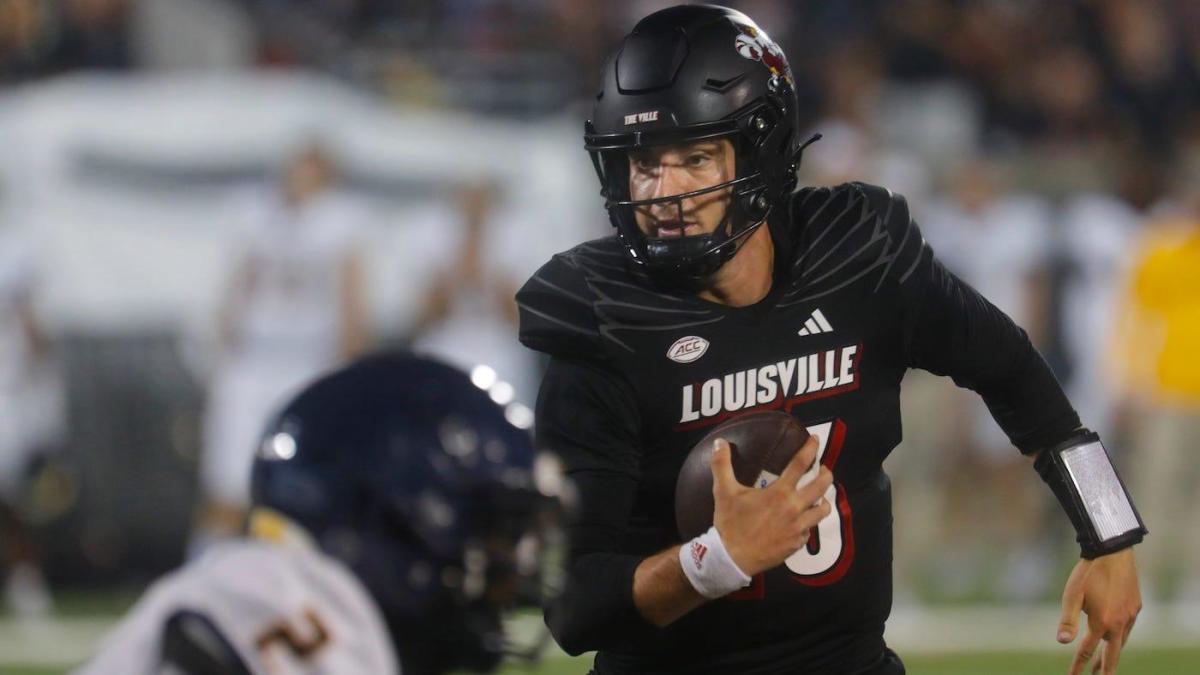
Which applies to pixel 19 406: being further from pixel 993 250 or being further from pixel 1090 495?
pixel 1090 495

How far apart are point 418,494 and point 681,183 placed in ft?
3.64

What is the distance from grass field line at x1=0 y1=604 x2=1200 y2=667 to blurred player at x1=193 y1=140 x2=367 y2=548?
0.74 metres

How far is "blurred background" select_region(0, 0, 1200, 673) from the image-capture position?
767 cm

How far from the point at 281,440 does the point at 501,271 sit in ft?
19.9

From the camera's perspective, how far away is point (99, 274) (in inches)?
317

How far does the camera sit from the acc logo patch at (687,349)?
9.52ft

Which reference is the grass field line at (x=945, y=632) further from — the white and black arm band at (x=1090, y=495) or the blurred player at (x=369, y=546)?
the blurred player at (x=369, y=546)

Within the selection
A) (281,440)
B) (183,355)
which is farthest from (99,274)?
(281,440)

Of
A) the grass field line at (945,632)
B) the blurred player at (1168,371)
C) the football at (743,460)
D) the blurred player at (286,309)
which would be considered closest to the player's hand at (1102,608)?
the football at (743,460)

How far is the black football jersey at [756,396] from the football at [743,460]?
0.11m

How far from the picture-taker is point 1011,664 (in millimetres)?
6516

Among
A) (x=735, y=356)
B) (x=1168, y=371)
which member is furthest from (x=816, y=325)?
(x=1168, y=371)

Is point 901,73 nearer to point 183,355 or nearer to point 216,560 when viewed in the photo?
point 183,355

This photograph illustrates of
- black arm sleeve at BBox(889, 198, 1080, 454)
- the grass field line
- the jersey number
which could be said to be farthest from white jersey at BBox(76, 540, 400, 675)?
the grass field line
